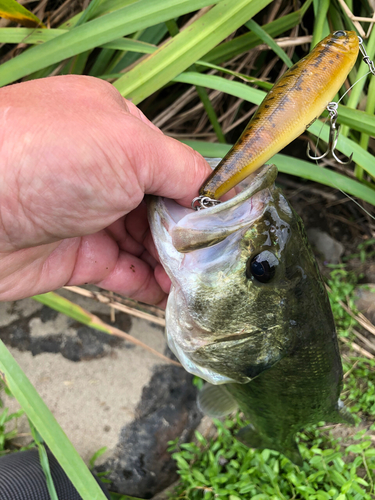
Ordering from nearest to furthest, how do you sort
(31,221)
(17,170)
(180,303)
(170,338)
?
1. (17,170)
2. (31,221)
3. (180,303)
4. (170,338)

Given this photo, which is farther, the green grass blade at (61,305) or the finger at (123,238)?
the green grass blade at (61,305)

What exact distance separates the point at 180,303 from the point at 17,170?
1.96 feet

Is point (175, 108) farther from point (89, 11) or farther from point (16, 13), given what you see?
point (16, 13)

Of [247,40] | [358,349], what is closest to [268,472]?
[358,349]

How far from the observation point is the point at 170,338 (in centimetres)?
124

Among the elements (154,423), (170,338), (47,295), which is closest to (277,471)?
(154,423)

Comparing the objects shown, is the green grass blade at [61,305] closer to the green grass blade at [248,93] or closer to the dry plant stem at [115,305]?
the dry plant stem at [115,305]

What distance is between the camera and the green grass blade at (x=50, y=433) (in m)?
1.00

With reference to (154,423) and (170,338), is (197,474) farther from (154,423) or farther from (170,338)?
(170,338)

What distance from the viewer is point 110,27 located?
1203mm

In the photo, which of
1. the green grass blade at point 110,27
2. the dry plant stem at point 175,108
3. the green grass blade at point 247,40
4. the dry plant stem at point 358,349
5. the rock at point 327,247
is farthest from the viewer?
the rock at point 327,247

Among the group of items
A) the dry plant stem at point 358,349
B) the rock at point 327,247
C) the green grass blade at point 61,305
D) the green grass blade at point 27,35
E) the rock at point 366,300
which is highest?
the green grass blade at point 27,35

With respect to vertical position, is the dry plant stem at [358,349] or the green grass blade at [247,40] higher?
the green grass blade at [247,40]

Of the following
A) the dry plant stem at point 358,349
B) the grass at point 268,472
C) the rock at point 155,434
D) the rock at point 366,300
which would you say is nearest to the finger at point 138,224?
the rock at point 155,434
